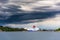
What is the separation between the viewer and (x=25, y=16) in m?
8.95

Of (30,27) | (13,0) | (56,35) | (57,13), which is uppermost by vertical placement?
(13,0)

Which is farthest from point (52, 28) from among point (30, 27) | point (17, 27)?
point (17, 27)

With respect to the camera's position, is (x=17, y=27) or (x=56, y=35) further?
(x=56, y=35)

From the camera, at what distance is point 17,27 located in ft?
29.1

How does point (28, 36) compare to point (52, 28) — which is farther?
point (28, 36)

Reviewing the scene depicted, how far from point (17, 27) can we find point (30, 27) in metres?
0.58

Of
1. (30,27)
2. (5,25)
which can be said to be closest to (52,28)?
(30,27)

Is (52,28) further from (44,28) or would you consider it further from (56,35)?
(56,35)

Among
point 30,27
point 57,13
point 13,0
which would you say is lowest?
point 30,27

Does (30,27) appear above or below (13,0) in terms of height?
below

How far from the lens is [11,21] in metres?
9.08

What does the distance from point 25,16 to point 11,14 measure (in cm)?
64

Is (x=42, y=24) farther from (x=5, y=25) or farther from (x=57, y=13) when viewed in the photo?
(x=5, y=25)

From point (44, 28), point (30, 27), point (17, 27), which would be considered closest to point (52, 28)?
point (44, 28)
